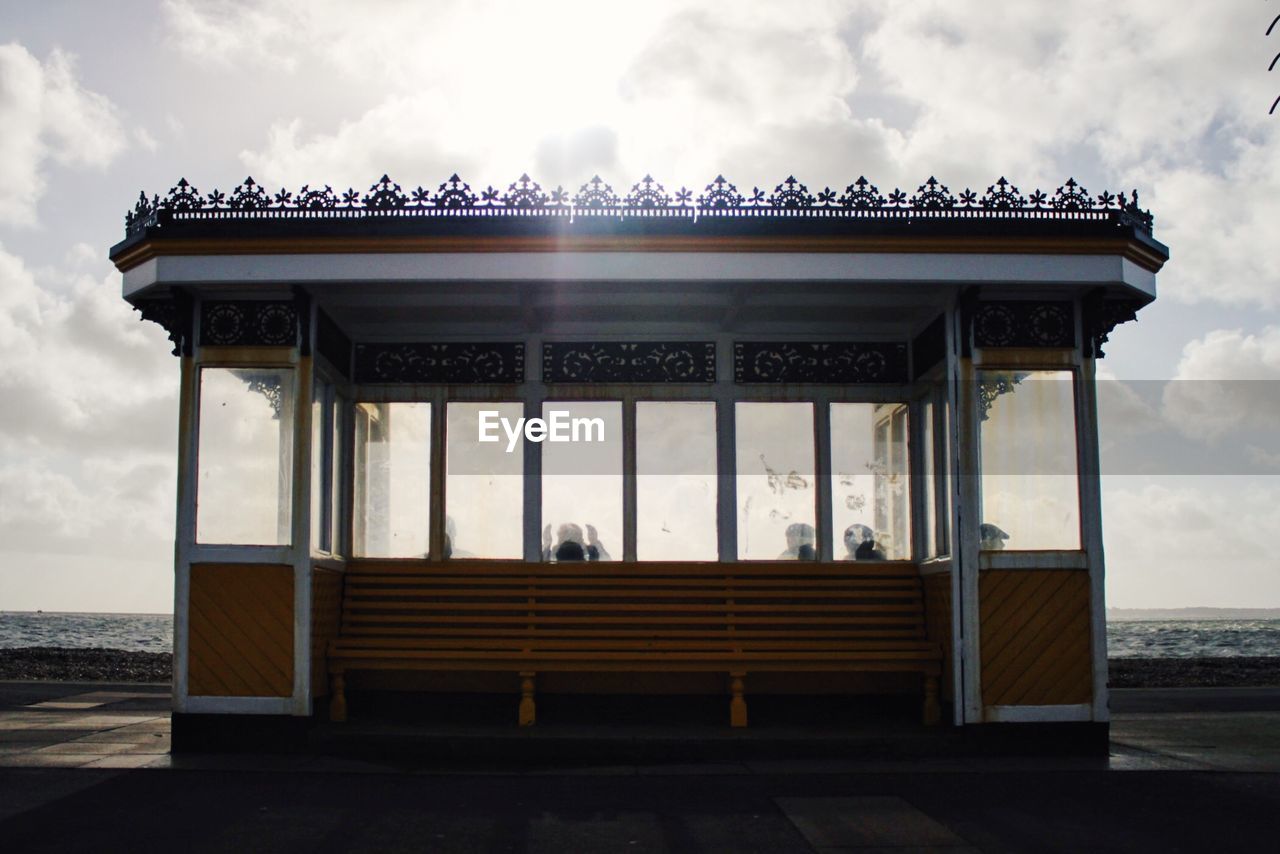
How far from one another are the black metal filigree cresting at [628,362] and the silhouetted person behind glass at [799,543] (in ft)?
5.86

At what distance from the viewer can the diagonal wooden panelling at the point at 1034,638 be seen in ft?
37.2

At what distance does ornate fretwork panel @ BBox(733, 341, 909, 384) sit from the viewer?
1353 cm

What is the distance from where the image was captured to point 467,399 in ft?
44.2

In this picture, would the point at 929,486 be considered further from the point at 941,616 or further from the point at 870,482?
the point at 941,616

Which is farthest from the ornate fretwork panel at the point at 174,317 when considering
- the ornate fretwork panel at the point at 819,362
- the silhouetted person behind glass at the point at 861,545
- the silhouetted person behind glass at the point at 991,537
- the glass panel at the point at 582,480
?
the silhouetted person behind glass at the point at 991,537

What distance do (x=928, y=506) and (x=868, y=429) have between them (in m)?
1.08

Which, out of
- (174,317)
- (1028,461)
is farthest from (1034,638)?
(174,317)

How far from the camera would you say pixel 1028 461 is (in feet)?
38.7

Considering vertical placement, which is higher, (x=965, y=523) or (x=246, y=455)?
(x=246, y=455)

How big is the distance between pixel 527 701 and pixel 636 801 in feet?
10.6

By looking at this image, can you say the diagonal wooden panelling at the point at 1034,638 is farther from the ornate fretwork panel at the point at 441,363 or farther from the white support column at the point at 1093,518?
the ornate fretwork panel at the point at 441,363

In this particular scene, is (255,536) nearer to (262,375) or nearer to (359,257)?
(262,375)

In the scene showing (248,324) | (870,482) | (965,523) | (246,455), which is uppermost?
(248,324)

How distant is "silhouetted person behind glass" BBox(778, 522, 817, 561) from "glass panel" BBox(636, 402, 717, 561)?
0.76 meters
